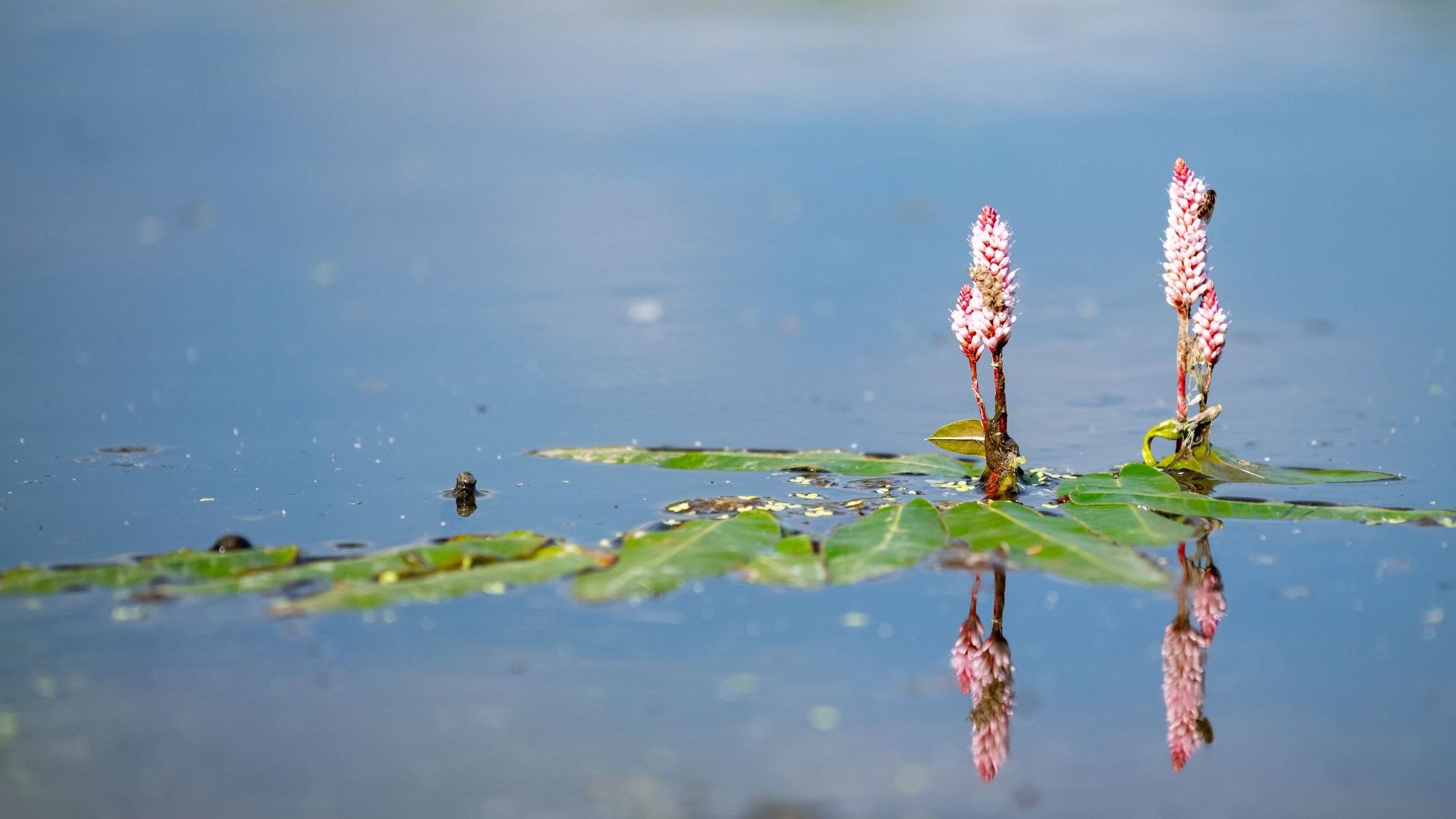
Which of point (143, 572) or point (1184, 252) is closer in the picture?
point (143, 572)

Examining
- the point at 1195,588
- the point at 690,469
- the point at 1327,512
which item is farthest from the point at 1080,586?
the point at 690,469

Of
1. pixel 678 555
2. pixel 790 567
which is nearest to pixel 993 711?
pixel 790 567

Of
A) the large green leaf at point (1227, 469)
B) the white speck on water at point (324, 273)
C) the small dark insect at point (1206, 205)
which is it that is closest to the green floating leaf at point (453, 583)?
the large green leaf at point (1227, 469)

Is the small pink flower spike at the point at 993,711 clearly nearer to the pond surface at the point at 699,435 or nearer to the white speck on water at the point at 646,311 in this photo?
the pond surface at the point at 699,435

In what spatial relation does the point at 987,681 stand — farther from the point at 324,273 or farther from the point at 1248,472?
the point at 324,273

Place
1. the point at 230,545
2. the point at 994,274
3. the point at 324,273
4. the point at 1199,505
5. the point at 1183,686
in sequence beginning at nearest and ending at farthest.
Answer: the point at 1183,686, the point at 230,545, the point at 1199,505, the point at 994,274, the point at 324,273

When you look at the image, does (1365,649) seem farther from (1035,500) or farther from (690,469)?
(690,469)

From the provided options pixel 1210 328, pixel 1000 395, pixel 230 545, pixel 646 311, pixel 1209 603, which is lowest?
pixel 1209 603
